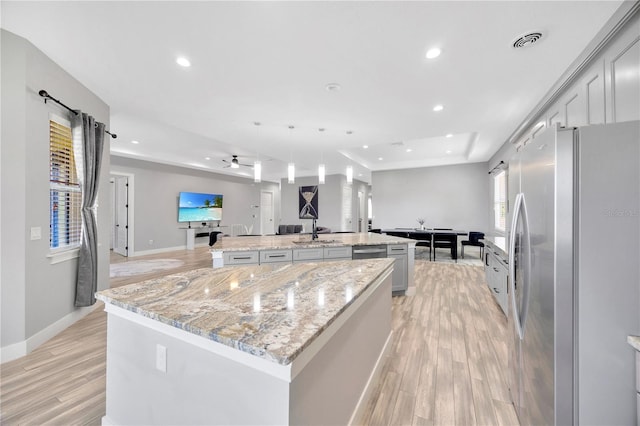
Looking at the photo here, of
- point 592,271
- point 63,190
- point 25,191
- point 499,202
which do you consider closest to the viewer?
point 592,271

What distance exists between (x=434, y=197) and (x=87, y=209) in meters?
8.11

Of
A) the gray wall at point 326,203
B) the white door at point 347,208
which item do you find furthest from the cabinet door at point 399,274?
the white door at point 347,208

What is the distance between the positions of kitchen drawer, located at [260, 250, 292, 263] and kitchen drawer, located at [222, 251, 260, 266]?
0.08m

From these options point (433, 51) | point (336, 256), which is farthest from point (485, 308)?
point (433, 51)

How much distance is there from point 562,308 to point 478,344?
171 cm

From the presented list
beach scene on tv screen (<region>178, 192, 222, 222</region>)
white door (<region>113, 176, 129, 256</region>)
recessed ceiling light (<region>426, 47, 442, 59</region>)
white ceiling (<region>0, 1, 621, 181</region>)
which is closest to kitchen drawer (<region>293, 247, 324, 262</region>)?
white ceiling (<region>0, 1, 621, 181</region>)

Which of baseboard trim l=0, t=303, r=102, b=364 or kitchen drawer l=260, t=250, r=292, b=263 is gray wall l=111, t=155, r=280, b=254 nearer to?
baseboard trim l=0, t=303, r=102, b=364

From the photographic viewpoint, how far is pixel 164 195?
7781 mm

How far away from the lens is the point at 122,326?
1.25 meters

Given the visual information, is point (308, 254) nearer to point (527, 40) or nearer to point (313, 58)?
point (313, 58)

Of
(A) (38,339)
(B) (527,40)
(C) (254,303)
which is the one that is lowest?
(A) (38,339)

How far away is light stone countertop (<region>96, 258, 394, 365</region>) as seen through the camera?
854 mm

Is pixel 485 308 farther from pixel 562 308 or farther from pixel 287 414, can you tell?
pixel 287 414

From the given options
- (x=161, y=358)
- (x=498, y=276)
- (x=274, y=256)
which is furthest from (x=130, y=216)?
(x=498, y=276)
